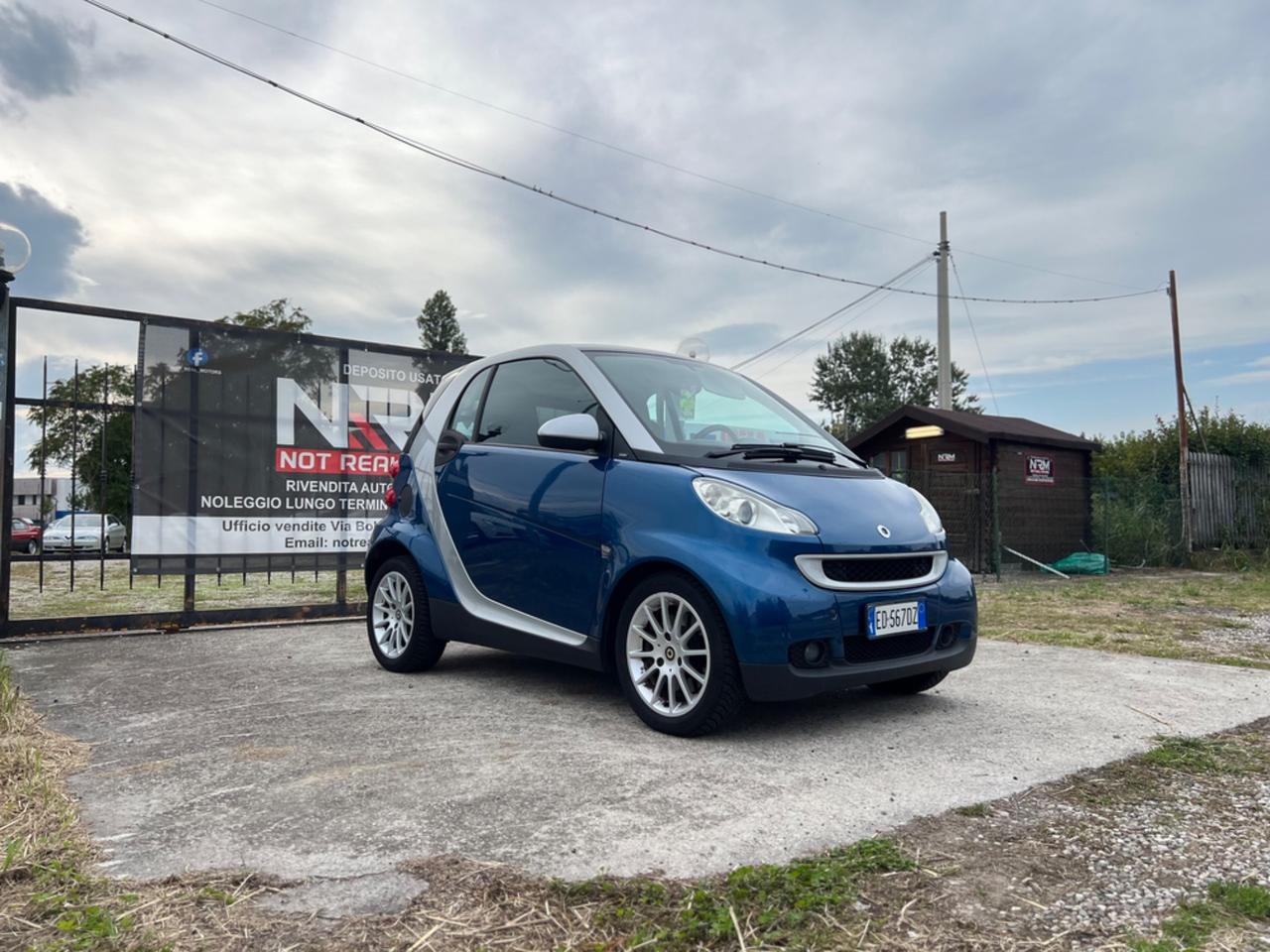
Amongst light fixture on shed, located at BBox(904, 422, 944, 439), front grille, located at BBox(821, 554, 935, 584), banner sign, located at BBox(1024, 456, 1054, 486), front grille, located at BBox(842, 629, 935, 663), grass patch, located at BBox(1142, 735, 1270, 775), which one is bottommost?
grass patch, located at BBox(1142, 735, 1270, 775)

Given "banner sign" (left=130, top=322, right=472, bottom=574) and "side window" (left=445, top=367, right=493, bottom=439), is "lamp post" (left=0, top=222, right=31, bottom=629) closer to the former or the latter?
"banner sign" (left=130, top=322, right=472, bottom=574)

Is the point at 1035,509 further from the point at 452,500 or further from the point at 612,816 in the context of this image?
the point at 612,816

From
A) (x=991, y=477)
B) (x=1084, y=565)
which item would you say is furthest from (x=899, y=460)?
(x=1084, y=565)

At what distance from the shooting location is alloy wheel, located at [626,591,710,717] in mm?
3699

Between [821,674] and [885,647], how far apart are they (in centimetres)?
43

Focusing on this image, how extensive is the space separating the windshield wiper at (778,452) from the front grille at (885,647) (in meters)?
0.88

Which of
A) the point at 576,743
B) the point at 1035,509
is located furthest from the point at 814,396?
the point at 576,743

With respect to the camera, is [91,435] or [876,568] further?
[91,435]

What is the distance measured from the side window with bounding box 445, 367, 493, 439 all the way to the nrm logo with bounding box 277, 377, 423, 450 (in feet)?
8.90

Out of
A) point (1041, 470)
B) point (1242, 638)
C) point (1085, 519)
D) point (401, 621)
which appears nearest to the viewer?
point (401, 621)

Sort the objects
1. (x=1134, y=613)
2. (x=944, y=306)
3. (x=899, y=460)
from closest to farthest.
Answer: (x=1134, y=613), (x=899, y=460), (x=944, y=306)

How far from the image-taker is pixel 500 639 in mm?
4629

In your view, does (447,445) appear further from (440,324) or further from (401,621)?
(440,324)

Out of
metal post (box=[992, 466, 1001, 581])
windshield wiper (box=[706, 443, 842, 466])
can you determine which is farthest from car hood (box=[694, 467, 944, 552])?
metal post (box=[992, 466, 1001, 581])
